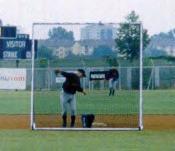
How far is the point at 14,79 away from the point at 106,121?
3.66 m

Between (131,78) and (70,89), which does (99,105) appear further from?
(70,89)

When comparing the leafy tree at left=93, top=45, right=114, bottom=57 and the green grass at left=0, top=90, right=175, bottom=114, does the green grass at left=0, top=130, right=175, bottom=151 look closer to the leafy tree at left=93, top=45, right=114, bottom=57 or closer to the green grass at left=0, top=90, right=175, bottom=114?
the leafy tree at left=93, top=45, right=114, bottom=57

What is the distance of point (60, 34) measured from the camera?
24.2m

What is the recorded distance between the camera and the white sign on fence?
25703 millimetres

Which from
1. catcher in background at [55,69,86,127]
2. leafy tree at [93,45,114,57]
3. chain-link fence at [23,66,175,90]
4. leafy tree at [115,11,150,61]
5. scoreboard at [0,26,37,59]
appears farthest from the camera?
scoreboard at [0,26,37,59]

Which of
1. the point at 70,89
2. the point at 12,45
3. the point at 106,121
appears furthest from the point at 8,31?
the point at 70,89

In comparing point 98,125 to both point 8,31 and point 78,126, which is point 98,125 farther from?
point 8,31

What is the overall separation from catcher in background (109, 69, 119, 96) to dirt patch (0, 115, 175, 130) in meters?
1.34

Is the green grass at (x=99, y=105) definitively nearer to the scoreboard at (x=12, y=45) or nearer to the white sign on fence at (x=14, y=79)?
the white sign on fence at (x=14, y=79)

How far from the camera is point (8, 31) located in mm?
46719

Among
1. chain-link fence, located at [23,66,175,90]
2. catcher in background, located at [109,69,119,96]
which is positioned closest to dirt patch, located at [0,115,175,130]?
catcher in background, located at [109,69,119,96]

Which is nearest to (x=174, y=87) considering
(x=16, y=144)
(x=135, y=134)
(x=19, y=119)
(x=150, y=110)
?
(x=150, y=110)

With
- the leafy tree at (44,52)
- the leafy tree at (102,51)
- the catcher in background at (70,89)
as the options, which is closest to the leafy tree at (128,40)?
the leafy tree at (102,51)

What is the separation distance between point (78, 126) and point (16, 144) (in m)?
6.05
